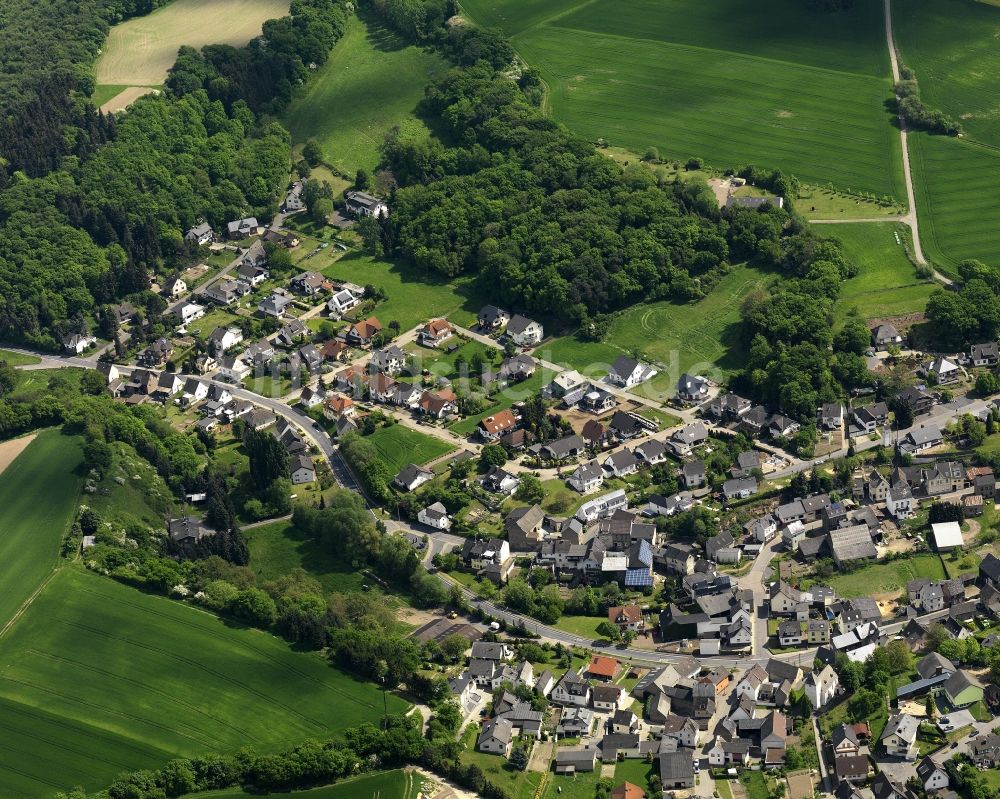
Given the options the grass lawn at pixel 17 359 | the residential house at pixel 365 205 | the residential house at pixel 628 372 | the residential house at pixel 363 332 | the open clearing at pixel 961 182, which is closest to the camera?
the residential house at pixel 628 372

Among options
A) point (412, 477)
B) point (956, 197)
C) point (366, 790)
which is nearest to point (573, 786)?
point (366, 790)

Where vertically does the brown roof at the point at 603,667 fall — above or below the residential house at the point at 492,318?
below

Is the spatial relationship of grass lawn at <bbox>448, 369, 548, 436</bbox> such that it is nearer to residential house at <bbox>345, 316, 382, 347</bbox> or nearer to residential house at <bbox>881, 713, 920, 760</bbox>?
residential house at <bbox>345, 316, 382, 347</bbox>

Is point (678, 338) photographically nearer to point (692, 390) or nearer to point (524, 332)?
point (692, 390)

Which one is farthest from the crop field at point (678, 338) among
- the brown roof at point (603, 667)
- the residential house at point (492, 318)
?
the brown roof at point (603, 667)

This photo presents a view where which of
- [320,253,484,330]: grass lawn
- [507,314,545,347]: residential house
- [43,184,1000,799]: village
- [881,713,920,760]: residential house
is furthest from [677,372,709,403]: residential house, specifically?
[881,713,920,760]: residential house

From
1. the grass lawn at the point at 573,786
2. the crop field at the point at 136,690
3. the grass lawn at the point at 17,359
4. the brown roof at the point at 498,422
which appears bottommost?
the grass lawn at the point at 17,359

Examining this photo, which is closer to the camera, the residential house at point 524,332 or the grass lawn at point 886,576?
the grass lawn at point 886,576

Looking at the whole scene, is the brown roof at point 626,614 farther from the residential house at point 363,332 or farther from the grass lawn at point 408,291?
the residential house at point 363,332
